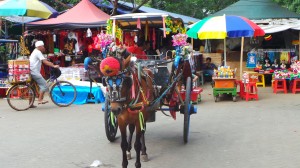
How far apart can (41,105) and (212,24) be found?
17.8 feet

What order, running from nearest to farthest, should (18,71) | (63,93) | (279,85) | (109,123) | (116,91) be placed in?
1. (116,91)
2. (109,123)
3. (18,71)
4. (63,93)
5. (279,85)

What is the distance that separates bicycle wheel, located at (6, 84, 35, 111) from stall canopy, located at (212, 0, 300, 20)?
10471 mm

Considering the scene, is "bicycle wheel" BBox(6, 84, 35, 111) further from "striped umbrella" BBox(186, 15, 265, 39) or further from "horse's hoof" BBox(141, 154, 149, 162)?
"horse's hoof" BBox(141, 154, 149, 162)

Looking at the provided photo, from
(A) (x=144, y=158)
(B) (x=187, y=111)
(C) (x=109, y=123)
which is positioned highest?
(B) (x=187, y=111)

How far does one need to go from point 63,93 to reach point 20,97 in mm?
1320

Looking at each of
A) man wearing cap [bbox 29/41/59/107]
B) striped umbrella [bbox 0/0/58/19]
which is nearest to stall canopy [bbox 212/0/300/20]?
striped umbrella [bbox 0/0/58/19]

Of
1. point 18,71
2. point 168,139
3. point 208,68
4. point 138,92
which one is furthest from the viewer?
point 208,68

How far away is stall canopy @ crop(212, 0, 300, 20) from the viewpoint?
18641 mm

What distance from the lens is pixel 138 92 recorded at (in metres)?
5.63

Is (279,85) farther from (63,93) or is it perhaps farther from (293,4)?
(293,4)

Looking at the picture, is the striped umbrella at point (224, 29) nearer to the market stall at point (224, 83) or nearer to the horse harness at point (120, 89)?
the market stall at point (224, 83)

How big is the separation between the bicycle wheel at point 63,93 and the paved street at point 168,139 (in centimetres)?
45

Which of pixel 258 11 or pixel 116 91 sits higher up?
pixel 258 11

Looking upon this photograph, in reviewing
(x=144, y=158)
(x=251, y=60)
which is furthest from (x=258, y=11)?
(x=144, y=158)
